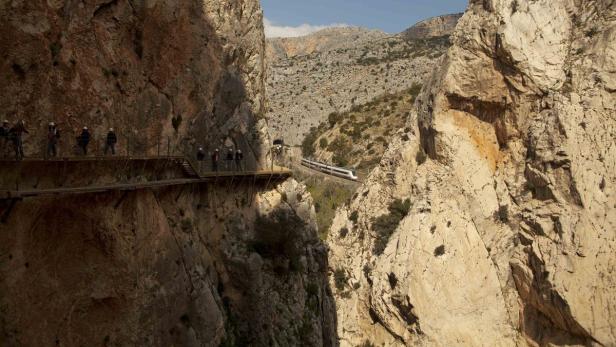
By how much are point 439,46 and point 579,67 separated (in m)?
55.6

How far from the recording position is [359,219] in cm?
3653

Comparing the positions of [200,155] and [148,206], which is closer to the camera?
[148,206]

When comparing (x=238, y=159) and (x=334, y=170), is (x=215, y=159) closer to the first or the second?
(x=238, y=159)

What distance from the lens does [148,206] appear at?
52.6ft

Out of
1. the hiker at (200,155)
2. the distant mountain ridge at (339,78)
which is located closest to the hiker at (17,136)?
the hiker at (200,155)

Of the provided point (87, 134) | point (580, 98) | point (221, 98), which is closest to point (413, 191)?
point (580, 98)

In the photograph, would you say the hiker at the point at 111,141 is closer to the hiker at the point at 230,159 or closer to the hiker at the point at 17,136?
the hiker at the point at 17,136

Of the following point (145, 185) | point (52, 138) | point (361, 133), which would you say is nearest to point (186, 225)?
point (145, 185)

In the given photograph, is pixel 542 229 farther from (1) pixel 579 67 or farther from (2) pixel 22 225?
(2) pixel 22 225

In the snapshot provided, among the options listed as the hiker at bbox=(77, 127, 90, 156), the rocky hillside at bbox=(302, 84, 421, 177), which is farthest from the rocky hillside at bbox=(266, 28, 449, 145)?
the hiker at bbox=(77, 127, 90, 156)

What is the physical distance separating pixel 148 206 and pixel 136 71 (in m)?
3.91

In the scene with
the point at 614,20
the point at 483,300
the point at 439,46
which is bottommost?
the point at 483,300

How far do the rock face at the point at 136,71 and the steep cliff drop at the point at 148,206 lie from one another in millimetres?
44

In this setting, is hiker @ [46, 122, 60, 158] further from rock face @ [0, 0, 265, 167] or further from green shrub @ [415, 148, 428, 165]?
green shrub @ [415, 148, 428, 165]
